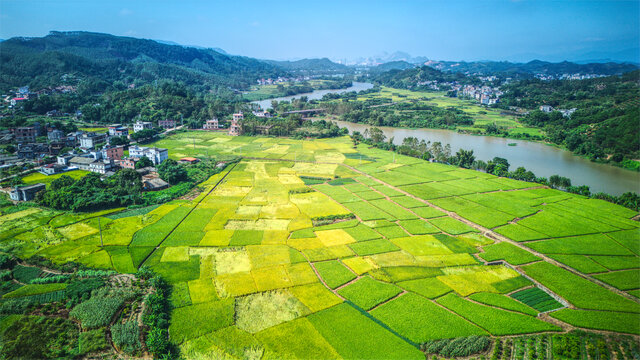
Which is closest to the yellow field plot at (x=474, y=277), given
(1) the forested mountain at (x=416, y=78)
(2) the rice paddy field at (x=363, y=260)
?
(2) the rice paddy field at (x=363, y=260)

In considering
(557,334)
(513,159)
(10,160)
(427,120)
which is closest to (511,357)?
(557,334)

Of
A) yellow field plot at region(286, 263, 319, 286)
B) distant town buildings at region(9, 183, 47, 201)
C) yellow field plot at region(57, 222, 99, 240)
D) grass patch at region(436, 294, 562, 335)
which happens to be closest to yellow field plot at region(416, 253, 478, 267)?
grass patch at region(436, 294, 562, 335)

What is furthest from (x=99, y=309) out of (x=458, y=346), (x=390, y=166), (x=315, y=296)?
(x=390, y=166)

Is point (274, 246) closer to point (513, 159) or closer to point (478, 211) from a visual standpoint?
point (478, 211)

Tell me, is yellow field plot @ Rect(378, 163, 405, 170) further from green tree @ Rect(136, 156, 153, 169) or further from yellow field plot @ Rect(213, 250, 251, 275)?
green tree @ Rect(136, 156, 153, 169)

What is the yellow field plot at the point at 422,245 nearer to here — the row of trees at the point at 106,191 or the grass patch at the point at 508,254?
the grass patch at the point at 508,254

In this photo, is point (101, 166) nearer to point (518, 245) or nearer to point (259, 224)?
point (259, 224)
